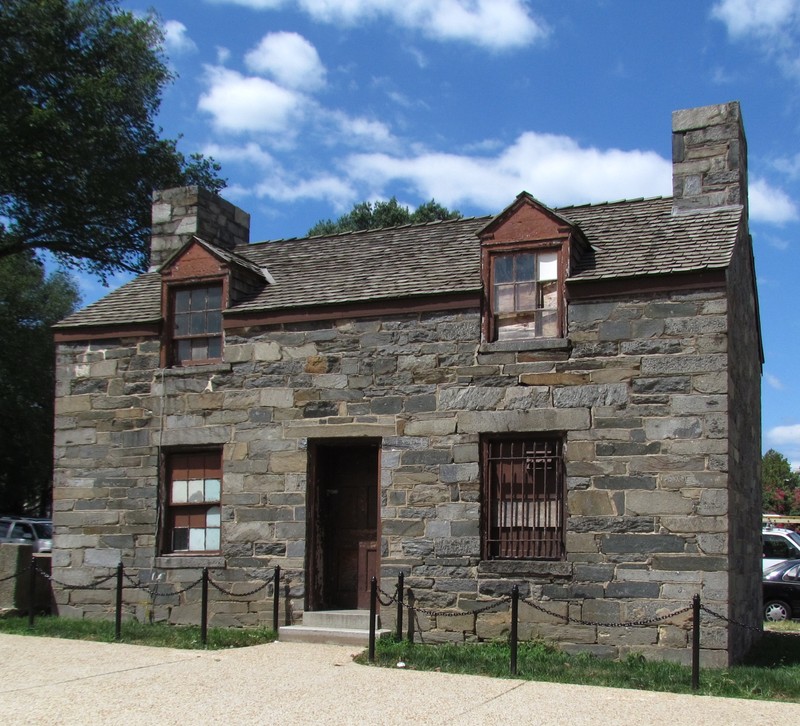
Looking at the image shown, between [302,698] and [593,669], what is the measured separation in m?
3.41

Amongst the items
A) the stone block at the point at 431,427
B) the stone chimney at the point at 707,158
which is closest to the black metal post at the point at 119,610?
the stone block at the point at 431,427

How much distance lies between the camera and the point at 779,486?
2144 inches

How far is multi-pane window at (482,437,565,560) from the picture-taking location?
12117 mm

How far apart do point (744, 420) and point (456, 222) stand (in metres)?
5.26

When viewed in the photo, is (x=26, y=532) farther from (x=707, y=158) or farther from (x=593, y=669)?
(x=707, y=158)

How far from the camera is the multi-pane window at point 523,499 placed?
12117mm

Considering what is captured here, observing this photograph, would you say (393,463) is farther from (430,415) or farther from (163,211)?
(163,211)

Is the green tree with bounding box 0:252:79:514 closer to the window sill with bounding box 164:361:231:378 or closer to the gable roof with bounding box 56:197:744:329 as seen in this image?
the gable roof with bounding box 56:197:744:329

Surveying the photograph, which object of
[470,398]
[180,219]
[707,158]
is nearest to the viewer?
[470,398]

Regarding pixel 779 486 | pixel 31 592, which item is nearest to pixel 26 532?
pixel 31 592

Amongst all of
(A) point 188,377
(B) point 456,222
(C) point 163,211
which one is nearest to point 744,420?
(B) point 456,222

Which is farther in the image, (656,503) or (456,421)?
(456,421)

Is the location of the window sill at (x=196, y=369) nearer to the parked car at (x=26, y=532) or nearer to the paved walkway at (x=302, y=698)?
the paved walkway at (x=302, y=698)

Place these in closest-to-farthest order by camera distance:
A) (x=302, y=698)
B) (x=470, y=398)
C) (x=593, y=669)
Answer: (x=302, y=698) < (x=593, y=669) < (x=470, y=398)
